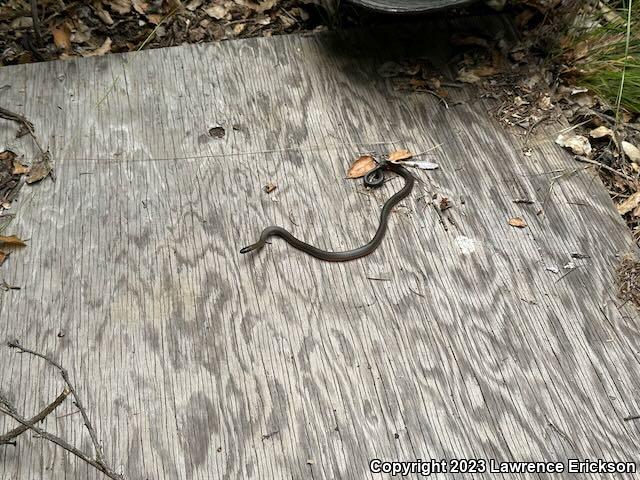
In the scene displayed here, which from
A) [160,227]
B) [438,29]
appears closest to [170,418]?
[160,227]

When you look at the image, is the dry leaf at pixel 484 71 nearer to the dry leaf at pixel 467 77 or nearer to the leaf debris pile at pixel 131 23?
the dry leaf at pixel 467 77

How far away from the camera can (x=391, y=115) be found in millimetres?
3260

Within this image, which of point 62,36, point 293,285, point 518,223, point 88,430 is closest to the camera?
point 88,430

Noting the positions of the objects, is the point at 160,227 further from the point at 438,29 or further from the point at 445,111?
the point at 438,29

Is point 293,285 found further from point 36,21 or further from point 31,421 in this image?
point 36,21

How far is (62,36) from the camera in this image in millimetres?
3742

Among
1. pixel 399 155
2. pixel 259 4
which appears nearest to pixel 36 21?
pixel 259 4

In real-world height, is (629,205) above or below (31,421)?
above

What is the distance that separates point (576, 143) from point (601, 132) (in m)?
0.24

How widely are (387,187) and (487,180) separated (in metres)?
0.47

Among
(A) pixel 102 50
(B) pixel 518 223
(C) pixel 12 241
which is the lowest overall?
(C) pixel 12 241

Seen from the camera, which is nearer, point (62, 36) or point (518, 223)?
point (518, 223)

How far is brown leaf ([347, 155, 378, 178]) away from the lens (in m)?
3.01

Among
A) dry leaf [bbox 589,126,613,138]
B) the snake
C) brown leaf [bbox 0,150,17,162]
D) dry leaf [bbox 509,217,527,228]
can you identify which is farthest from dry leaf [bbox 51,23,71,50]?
dry leaf [bbox 589,126,613,138]
